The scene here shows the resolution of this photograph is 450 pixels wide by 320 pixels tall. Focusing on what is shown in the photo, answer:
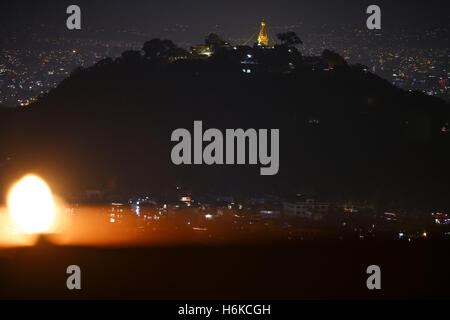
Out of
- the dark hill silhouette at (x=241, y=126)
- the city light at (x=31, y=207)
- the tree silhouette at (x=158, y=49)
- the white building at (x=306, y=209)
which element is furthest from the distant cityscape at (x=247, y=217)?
the tree silhouette at (x=158, y=49)

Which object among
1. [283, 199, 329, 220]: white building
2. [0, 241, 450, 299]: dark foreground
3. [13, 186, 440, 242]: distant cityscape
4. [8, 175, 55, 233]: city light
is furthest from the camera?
[283, 199, 329, 220]: white building

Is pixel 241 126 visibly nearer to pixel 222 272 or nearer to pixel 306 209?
pixel 306 209

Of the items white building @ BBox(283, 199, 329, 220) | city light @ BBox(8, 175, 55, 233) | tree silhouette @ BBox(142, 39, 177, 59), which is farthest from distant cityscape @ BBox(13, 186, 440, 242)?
tree silhouette @ BBox(142, 39, 177, 59)

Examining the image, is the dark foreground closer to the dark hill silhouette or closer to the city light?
the city light

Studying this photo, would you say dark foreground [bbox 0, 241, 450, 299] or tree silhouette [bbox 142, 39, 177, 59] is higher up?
tree silhouette [bbox 142, 39, 177, 59]

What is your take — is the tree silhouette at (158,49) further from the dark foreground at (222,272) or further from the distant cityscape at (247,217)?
the dark foreground at (222,272)
